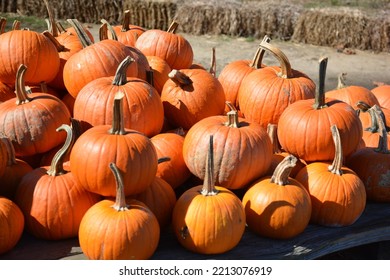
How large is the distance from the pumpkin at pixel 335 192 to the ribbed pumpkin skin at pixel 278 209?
0.43 ft

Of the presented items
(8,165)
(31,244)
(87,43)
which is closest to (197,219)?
(31,244)

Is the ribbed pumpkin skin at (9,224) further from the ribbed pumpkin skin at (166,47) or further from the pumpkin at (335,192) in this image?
→ the ribbed pumpkin skin at (166,47)

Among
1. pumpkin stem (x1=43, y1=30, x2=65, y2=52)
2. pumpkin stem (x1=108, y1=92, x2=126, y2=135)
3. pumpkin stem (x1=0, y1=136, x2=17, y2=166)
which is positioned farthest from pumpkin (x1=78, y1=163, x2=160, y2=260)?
pumpkin stem (x1=43, y1=30, x2=65, y2=52)

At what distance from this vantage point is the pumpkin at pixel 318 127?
3.12 meters

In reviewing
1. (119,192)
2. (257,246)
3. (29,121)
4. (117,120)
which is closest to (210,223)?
(257,246)

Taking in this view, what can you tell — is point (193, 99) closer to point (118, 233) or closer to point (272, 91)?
point (272, 91)

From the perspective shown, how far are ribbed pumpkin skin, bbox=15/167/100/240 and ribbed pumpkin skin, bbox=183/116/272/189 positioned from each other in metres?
0.59

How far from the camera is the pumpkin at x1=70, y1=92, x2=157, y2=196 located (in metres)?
2.68

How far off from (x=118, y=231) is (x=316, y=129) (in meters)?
1.24

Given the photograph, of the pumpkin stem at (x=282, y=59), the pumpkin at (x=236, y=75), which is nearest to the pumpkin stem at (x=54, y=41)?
the pumpkin at (x=236, y=75)

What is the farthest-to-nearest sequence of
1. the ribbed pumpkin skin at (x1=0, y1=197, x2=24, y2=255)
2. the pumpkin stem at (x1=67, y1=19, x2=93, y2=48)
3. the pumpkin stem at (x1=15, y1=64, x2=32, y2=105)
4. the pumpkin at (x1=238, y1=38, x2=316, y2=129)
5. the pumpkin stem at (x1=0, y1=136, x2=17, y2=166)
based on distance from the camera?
1. the pumpkin stem at (x1=67, y1=19, x2=93, y2=48)
2. the pumpkin at (x1=238, y1=38, x2=316, y2=129)
3. the pumpkin stem at (x1=15, y1=64, x2=32, y2=105)
4. the pumpkin stem at (x1=0, y1=136, x2=17, y2=166)
5. the ribbed pumpkin skin at (x1=0, y1=197, x2=24, y2=255)

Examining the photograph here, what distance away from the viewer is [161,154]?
10.5 feet

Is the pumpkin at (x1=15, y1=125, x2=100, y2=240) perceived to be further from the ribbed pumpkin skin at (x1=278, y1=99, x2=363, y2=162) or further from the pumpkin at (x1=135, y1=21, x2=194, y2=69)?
A: the pumpkin at (x1=135, y1=21, x2=194, y2=69)

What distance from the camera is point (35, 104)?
10.1 ft
